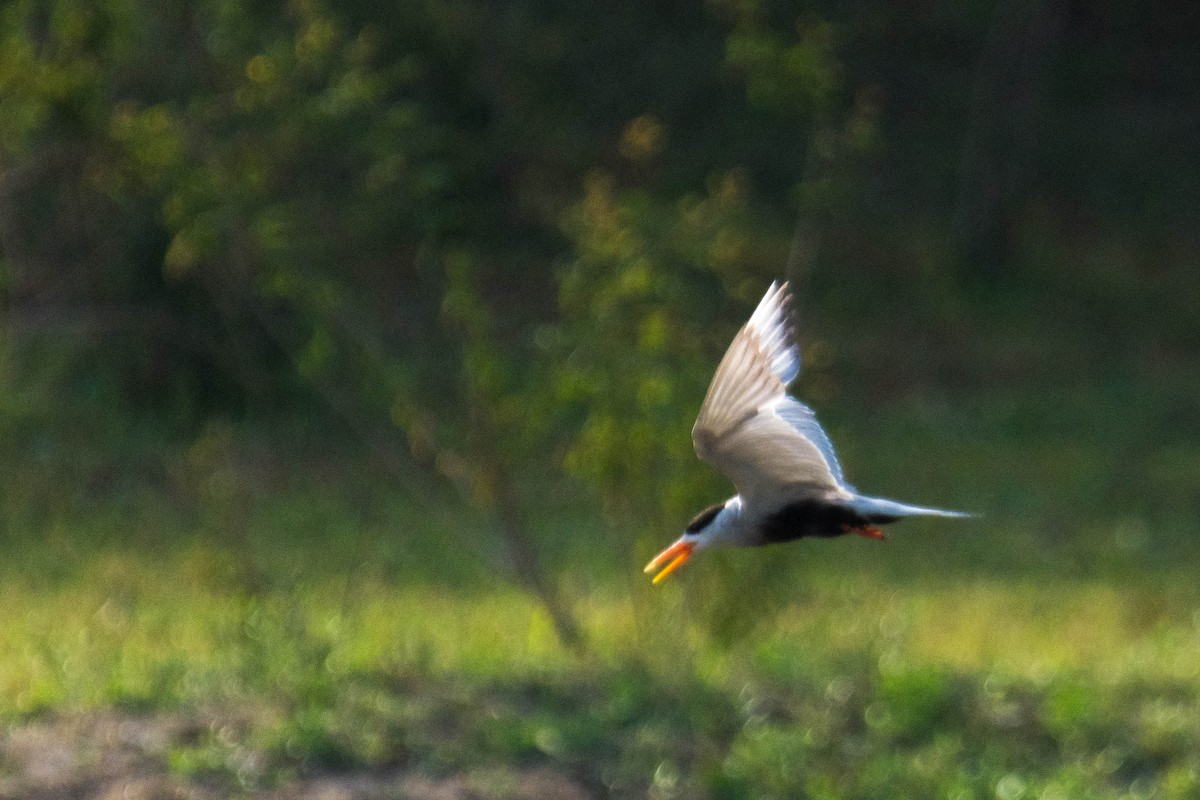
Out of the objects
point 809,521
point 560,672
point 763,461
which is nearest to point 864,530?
point 809,521

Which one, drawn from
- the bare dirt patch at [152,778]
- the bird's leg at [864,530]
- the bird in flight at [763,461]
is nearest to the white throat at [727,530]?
the bird in flight at [763,461]

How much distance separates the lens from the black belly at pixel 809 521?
321 cm

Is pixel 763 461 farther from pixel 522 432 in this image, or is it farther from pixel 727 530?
pixel 522 432

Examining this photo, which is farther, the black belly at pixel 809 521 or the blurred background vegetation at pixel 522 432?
the blurred background vegetation at pixel 522 432

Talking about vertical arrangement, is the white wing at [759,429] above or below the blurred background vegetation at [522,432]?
above

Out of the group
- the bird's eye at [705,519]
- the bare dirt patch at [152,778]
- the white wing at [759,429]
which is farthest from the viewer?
the bare dirt patch at [152,778]

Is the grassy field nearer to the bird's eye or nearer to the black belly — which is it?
the bird's eye

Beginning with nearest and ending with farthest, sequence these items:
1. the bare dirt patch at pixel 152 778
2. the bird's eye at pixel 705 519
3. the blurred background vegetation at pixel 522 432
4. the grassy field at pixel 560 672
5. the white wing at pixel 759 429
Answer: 1. the white wing at pixel 759 429
2. the bird's eye at pixel 705 519
3. the bare dirt patch at pixel 152 778
4. the grassy field at pixel 560 672
5. the blurred background vegetation at pixel 522 432

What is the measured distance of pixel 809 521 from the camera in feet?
10.6

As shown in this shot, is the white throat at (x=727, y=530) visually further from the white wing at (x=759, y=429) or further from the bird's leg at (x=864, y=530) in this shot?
the bird's leg at (x=864, y=530)

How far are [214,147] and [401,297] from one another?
8.42m

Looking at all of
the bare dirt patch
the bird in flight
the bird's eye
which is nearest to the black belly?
the bird in flight

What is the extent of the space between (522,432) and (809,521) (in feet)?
A: 9.89

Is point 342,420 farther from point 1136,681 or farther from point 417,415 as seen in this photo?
point 1136,681
